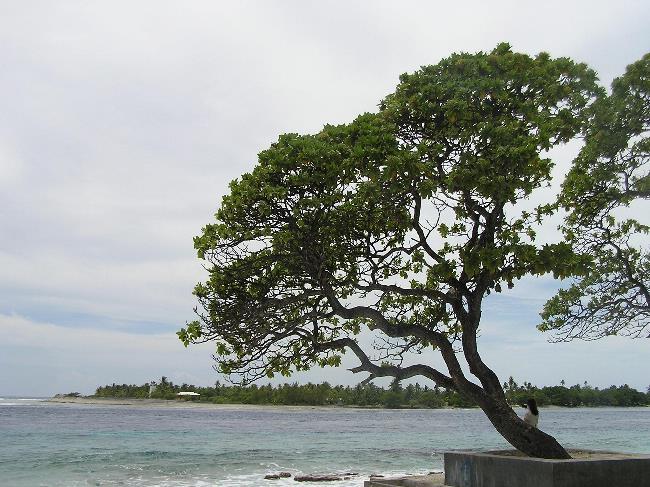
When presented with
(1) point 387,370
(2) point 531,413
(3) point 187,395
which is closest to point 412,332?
(1) point 387,370

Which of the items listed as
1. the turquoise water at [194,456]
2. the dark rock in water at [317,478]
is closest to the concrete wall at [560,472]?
the turquoise water at [194,456]

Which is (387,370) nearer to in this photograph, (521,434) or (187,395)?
(521,434)

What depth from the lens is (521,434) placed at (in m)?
10.9

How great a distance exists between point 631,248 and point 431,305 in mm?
4933

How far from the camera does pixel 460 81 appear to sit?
11070mm

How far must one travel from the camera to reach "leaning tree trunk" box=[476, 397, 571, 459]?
35.1 ft

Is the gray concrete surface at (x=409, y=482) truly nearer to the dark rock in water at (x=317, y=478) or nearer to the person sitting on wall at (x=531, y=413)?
the person sitting on wall at (x=531, y=413)

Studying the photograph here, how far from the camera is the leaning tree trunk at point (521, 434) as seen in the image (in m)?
10.7

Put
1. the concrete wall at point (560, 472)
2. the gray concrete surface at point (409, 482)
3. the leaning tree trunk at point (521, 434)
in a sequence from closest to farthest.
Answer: the concrete wall at point (560, 472) → the leaning tree trunk at point (521, 434) → the gray concrete surface at point (409, 482)

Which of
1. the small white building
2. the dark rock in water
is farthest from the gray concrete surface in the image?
the small white building

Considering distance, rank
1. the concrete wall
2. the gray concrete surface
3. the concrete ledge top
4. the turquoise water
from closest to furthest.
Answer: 1. the concrete wall
2. the concrete ledge top
3. the gray concrete surface
4. the turquoise water

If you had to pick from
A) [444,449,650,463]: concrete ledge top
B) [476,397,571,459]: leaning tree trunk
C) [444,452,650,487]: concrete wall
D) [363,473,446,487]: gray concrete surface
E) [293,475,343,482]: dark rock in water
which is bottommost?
[293,475,343,482]: dark rock in water

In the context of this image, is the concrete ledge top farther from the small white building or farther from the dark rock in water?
the small white building

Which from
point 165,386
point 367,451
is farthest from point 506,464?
point 165,386
